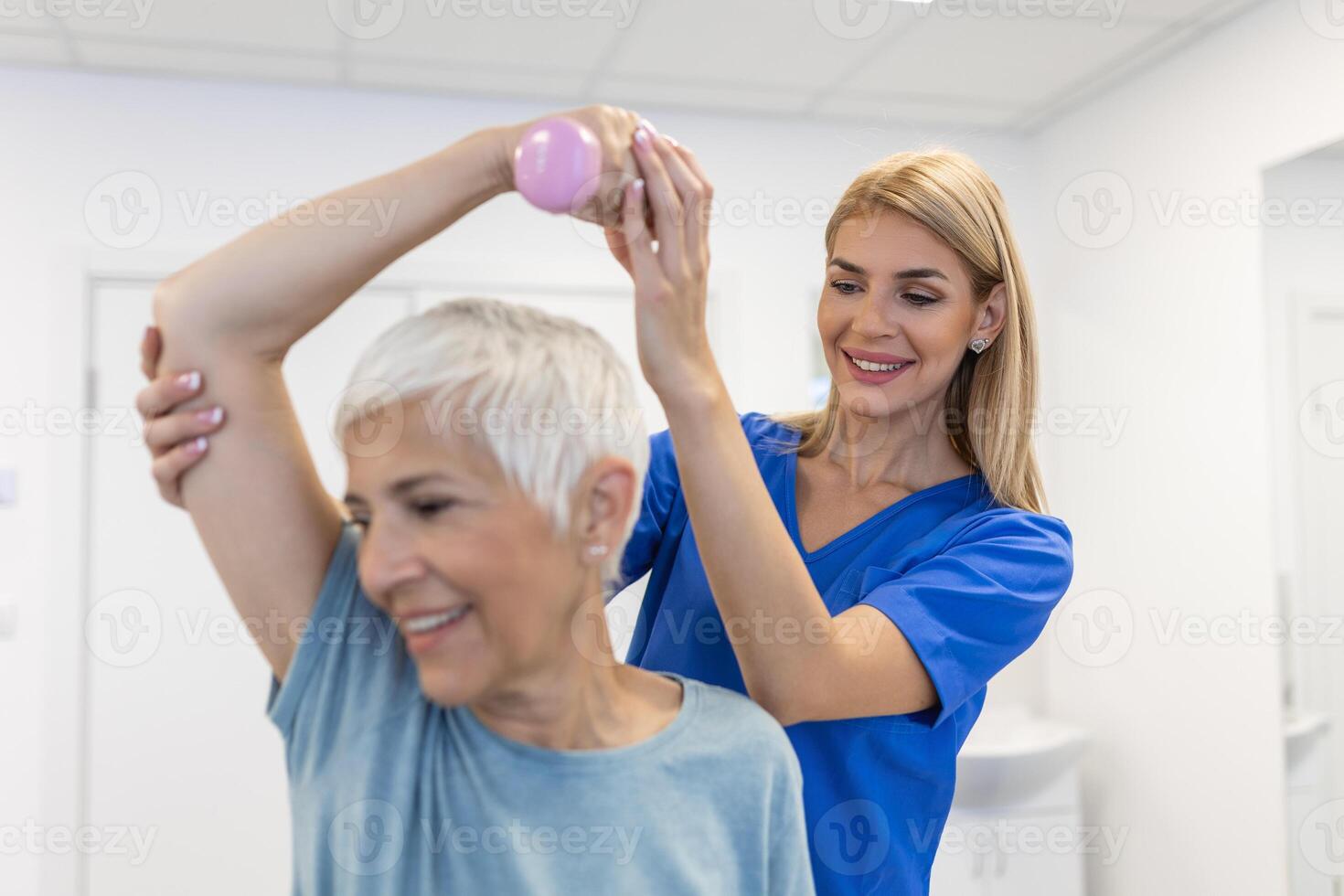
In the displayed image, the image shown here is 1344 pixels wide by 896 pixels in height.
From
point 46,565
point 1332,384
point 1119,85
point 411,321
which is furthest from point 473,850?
point 1119,85

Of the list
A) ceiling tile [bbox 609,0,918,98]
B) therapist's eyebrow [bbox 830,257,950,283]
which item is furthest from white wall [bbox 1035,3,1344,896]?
therapist's eyebrow [bbox 830,257,950,283]

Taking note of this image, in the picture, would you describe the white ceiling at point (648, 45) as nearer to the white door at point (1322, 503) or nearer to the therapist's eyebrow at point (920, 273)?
the white door at point (1322, 503)

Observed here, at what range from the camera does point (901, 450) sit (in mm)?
1324

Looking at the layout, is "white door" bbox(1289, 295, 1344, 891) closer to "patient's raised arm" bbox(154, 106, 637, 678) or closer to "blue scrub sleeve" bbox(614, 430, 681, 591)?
"blue scrub sleeve" bbox(614, 430, 681, 591)

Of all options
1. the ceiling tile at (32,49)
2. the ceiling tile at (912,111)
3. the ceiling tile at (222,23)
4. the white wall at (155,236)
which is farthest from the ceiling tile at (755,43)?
the ceiling tile at (32,49)

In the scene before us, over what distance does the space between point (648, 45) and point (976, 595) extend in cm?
220

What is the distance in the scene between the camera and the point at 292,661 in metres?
0.81

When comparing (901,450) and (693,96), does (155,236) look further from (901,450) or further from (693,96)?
(901,450)

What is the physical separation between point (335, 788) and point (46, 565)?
259 centimetres

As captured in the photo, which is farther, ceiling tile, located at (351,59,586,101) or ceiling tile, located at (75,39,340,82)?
ceiling tile, located at (351,59,586,101)

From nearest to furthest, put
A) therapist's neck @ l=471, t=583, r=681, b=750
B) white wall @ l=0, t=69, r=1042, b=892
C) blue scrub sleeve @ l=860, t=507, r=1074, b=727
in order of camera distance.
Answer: therapist's neck @ l=471, t=583, r=681, b=750
blue scrub sleeve @ l=860, t=507, r=1074, b=727
white wall @ l=0, t=69, r=1042, b=892

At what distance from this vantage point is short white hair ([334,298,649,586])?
0.78 metres

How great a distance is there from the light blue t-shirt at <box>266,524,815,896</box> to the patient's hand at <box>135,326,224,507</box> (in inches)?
5.1

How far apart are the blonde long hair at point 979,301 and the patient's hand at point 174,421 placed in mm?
771
